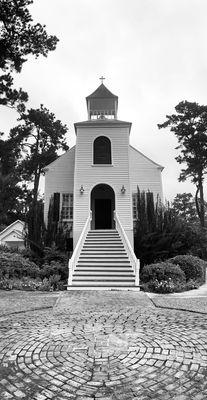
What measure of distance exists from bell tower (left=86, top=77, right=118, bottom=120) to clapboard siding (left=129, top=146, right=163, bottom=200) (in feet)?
12.2

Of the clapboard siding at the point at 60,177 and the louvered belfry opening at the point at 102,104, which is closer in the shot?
the clapboard siding at the point at 60,177

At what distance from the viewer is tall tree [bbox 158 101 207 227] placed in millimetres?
28984

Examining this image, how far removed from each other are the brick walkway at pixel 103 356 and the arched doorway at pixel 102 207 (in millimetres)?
12323

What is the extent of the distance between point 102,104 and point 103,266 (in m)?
12.7

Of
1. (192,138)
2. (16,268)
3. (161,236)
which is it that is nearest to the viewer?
(16,268)

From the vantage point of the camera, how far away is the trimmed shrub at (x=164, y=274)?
34.4 feet

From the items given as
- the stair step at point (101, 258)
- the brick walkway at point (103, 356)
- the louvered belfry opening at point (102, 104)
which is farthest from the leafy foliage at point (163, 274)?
the louvered belfry opening at point (102, 104)

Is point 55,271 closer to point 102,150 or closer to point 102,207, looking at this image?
point 102,207

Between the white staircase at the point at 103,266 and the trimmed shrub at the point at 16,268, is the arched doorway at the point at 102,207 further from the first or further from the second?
the trimmed shrub at the point at 16,268

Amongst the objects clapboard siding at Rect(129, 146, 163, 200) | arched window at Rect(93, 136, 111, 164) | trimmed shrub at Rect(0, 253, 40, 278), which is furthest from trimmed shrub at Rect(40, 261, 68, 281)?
clapboard siding at Rect(129, 146, 163, 200)

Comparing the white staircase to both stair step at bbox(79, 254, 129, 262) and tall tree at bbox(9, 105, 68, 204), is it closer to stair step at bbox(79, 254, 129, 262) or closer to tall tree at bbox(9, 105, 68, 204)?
stair step at bbox(79, 254, 129, 262)

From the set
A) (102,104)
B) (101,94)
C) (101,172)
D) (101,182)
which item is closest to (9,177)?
(102,104)

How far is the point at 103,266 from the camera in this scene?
457 inches

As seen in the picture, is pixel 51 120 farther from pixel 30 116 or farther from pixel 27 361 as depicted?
pixel 27 361
